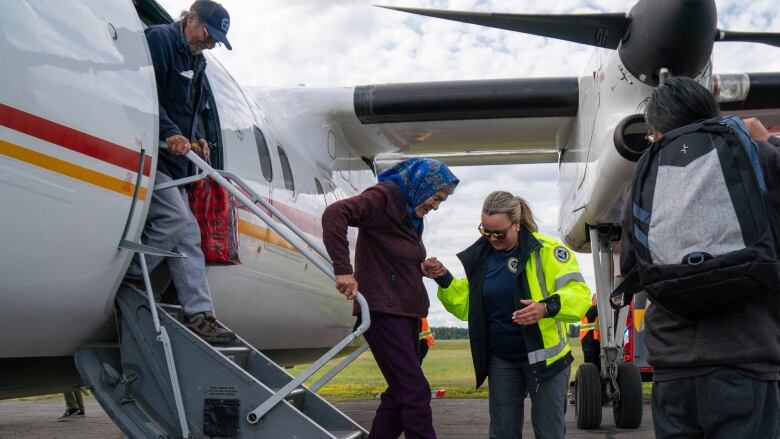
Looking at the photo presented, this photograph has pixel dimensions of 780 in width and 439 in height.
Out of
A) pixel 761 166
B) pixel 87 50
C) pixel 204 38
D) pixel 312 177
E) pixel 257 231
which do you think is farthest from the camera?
pixel 312 177

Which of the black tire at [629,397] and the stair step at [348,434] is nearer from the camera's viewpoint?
the stair step at [348,434]

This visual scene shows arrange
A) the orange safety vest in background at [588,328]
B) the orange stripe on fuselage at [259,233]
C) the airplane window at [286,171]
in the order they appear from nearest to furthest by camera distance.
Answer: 1. the orange stripe on fuselage at [259,233]
2. the airplane window at [286,171]
3. the orange safety vest in background at [588,328]

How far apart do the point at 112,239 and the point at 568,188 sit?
5860 millimetres

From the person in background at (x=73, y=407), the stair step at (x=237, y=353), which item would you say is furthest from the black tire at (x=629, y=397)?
the person in background at (x=73, y=407)

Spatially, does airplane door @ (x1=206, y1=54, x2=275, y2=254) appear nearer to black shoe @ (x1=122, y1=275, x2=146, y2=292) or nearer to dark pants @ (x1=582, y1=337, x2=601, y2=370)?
black shoe @ (x1=122, y1=275, x2=146, y2=292)

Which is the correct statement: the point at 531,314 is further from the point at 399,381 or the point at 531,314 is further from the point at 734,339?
the point at 734,339

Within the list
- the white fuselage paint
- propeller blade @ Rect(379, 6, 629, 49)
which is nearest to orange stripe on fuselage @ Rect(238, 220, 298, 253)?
→ the white fuselage paint

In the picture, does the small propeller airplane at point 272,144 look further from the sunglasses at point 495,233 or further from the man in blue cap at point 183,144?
the sunglasses at point 495,233

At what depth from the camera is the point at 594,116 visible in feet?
22.8

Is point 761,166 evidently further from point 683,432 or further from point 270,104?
point 270,104

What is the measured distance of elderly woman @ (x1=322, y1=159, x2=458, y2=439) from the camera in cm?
360

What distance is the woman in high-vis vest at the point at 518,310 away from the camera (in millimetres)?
3549

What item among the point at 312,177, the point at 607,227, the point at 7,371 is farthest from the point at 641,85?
the point at 7,371

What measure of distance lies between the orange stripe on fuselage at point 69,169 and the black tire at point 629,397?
5.43 m
